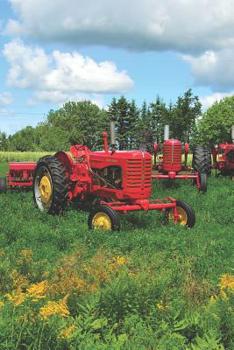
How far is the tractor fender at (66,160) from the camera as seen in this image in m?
12.2

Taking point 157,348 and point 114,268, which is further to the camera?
point 114,268

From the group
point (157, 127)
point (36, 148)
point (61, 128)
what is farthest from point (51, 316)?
point (61, 128)

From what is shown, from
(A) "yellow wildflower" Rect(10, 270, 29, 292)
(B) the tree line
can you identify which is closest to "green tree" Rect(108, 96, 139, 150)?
(B) the tree line

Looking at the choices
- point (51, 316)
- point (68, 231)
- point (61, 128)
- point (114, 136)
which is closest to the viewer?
point (51, 316)

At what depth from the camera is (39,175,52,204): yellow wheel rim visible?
39.8 feet

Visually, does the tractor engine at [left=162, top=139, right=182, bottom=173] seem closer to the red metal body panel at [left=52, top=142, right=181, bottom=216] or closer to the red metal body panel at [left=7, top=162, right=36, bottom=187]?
the red metal body panel at [left=7, top=162, right=36, bottom=187]

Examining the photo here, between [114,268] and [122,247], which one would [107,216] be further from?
[114,268]

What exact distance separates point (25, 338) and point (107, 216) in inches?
247

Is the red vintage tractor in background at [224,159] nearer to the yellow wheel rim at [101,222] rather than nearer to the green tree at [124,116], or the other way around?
the yellow wheel rim at [101,222]

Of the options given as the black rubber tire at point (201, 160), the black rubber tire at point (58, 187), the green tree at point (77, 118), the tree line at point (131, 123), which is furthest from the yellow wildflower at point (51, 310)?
the green tree at point (77, 118)

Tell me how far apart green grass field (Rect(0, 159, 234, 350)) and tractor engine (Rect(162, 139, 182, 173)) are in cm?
606

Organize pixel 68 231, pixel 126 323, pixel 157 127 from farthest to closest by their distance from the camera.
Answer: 1. pixel 157 127
2. pixel 68 231
3. pixel 126 323

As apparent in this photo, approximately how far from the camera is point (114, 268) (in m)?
5.85

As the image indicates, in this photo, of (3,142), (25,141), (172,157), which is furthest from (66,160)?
(3,142)
